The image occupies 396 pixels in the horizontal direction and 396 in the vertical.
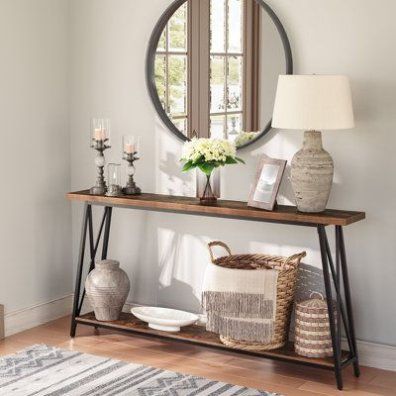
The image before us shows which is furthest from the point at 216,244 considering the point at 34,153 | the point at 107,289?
the point at 34,153

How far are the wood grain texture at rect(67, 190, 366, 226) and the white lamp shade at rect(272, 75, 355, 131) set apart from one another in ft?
1.31

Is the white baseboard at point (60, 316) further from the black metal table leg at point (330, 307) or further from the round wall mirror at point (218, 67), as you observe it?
the round wall mirror at point (218, 67)

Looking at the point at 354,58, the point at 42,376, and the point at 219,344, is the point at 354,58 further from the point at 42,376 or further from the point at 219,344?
the point at 42,376

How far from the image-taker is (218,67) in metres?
4.25

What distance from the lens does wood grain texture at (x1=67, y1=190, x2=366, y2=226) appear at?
3.69 meters

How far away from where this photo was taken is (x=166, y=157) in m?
4.49

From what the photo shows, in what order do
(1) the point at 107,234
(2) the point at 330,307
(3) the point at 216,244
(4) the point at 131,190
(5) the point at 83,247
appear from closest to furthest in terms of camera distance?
(2) the point at 330,307 → (3) the point at 216,244 → (4) the point at 131,190 → (5) the point at 83,247 → (1) the point at 107,234

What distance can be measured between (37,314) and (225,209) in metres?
1.47

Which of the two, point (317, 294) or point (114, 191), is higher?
point (114, 191)

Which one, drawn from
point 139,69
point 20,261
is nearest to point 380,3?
point 139,69

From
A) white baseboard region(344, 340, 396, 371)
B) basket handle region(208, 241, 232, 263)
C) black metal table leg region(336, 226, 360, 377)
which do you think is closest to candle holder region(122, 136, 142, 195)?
basket handle region(208, 241, 232, 263)

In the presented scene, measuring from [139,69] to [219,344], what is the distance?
1557mm

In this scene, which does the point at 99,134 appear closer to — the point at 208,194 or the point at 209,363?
the point at 208,194

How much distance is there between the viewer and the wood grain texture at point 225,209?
3686 mm
